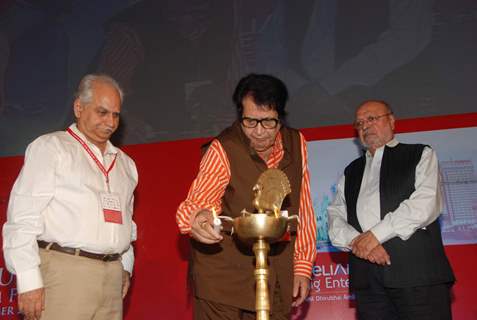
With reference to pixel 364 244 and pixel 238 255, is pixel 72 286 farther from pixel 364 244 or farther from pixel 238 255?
pixel 364 244

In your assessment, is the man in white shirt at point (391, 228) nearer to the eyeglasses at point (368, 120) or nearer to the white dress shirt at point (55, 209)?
the eyeglasses at point (368, 120)

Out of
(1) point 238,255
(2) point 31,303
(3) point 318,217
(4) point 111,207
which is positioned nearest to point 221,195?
(1) point 238,255

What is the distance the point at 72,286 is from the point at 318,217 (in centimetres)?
162

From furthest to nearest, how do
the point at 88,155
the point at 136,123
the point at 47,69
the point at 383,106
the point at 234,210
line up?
1. the point at 47,69
2. the point at 136,123
3. the point at 383,106
4. the point at 88,155
5. the point at 234,210

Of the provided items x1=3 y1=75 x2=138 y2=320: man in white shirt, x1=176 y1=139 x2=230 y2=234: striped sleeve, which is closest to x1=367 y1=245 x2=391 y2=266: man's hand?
x1=176 y1=139 x2=230 y2=234: striped sleeve

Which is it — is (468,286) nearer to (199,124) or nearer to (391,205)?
(391,205)

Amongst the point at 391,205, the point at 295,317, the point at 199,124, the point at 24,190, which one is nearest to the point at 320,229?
the point at 295,317

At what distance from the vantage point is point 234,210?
1.94 meters

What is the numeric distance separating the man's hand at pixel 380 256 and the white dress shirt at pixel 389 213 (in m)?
0.04

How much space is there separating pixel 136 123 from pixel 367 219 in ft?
5.88

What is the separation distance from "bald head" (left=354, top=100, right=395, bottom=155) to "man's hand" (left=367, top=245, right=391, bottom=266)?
1.78 ft

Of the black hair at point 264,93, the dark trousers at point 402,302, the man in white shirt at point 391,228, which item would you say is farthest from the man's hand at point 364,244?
the black hair at point 264,93

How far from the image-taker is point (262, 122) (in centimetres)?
190

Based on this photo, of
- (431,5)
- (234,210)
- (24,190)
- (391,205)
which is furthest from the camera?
(431,5)
